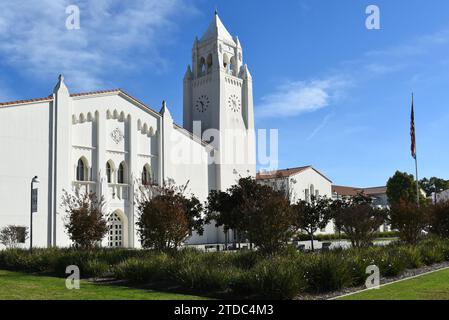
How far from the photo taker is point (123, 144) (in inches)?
1585

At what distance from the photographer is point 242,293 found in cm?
1409

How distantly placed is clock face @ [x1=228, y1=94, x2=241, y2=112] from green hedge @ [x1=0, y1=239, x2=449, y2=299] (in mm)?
33845

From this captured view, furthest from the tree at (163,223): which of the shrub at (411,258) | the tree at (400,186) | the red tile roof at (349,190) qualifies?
the red tile roof at (349,190)

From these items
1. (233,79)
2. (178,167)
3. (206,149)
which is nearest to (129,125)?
(178,167)

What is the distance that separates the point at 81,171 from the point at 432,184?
101 meters

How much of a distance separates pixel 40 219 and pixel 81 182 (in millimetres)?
4354

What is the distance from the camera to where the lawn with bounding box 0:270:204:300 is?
13.0m

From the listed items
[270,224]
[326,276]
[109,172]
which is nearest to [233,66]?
[109,172]

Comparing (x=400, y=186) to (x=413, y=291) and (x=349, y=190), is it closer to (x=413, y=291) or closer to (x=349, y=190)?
(x=349, y=190)

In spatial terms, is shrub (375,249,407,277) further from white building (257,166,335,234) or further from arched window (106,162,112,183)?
white building (257,166,335,234)

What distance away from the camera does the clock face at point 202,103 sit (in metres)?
54.4

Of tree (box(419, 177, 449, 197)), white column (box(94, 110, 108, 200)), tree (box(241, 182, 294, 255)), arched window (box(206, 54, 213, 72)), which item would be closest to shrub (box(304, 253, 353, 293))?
tree (box(241, 182, 294, 255))

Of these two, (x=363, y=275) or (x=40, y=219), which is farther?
(x=40, y=219)

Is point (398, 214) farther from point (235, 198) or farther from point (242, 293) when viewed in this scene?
point (242, 293)
